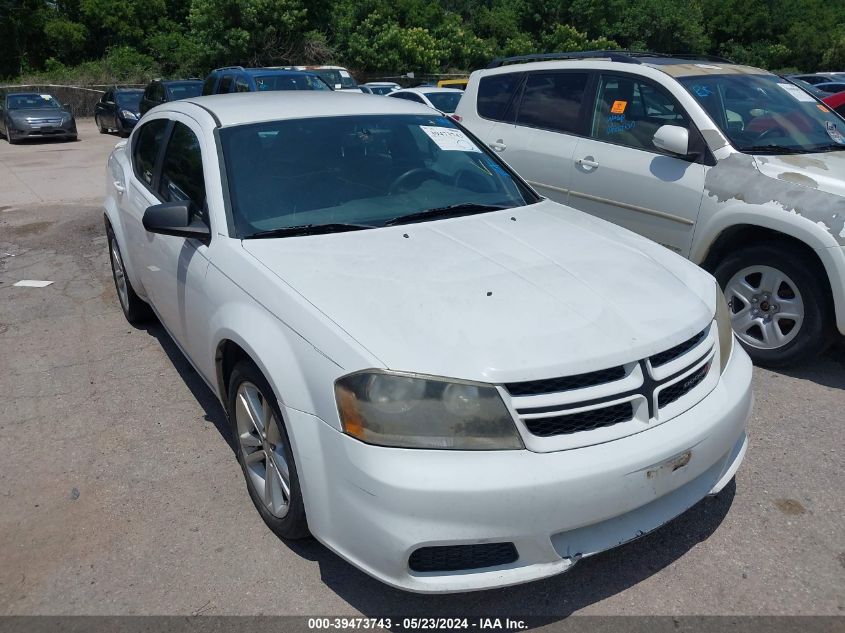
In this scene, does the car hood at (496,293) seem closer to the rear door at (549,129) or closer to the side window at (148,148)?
the side window at (148,148)

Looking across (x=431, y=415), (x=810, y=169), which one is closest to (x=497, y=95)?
(x=810, y=169)

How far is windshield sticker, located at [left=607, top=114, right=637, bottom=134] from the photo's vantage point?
17.9ft

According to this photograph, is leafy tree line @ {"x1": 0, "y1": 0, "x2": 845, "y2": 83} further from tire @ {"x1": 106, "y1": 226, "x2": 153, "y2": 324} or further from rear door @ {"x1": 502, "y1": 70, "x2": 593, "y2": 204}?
tire @ {"x1": 106, "y1": 226, "x2": 153, "y2": 324}

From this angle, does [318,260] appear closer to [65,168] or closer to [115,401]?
[115,401]

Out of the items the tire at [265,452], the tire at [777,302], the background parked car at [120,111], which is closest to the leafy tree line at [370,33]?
the background parked car at [120,111]

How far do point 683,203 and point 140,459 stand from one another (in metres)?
3.70

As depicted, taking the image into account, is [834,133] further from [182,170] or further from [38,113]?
[38,113]

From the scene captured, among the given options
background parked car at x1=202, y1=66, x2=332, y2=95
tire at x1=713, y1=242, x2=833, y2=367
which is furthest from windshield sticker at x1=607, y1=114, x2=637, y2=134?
background parked car at x1=202, y1=66, x2=332, y2=95

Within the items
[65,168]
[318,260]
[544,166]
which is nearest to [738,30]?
[65,168]

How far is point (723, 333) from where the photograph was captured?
300 centimetres

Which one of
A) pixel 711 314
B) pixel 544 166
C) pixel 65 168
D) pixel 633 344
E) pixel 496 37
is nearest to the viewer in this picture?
pixel 633 344

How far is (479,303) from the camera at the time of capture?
2.67m

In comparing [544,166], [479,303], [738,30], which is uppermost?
[479,303]

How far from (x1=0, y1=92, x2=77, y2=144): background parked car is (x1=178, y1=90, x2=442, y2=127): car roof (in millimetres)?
17799
